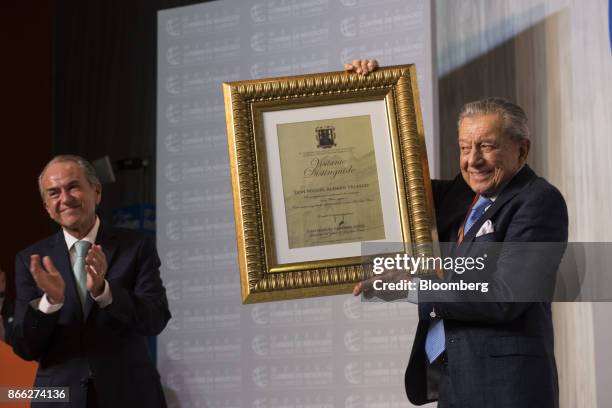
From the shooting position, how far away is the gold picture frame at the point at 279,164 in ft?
8.73

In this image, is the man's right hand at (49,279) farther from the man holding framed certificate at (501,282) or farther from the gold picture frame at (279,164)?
the man holding framed certificate at (501,282)

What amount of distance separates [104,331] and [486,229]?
127 centimetres

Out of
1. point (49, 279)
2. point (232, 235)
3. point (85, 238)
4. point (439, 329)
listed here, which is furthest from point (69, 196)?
point (232, 235)

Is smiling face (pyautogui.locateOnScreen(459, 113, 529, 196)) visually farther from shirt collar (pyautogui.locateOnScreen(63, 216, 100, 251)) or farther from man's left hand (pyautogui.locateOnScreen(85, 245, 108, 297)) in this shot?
shirt collar (pyautogui.locateOnScreen(63, 216, 100, 251))

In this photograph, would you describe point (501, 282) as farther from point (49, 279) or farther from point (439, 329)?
point (49, 279)

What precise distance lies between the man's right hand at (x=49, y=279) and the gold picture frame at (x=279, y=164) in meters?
0.57

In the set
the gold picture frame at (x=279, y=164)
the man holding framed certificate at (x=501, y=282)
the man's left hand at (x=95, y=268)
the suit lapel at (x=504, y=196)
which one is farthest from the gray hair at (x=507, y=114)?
the man's left hand at (x=95, y=268)

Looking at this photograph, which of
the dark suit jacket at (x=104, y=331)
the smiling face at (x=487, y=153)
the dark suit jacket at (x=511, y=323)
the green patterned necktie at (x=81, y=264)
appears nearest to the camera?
the dark suit jacket at (x=511, y=323)

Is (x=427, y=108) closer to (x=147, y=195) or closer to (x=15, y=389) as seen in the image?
(x=15, y=389)

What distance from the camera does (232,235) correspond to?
4867mm

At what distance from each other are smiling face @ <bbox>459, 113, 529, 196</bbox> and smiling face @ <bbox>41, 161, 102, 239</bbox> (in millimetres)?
1277

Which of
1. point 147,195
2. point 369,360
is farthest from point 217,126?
point 147,195

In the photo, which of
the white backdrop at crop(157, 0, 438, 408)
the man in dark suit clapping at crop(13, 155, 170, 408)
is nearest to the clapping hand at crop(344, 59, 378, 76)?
the man in dark suit clapping at crop(13, 155, 170, 408)

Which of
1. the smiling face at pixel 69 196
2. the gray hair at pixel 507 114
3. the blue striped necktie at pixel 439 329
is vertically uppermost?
the gray hair at pixel 507 114
